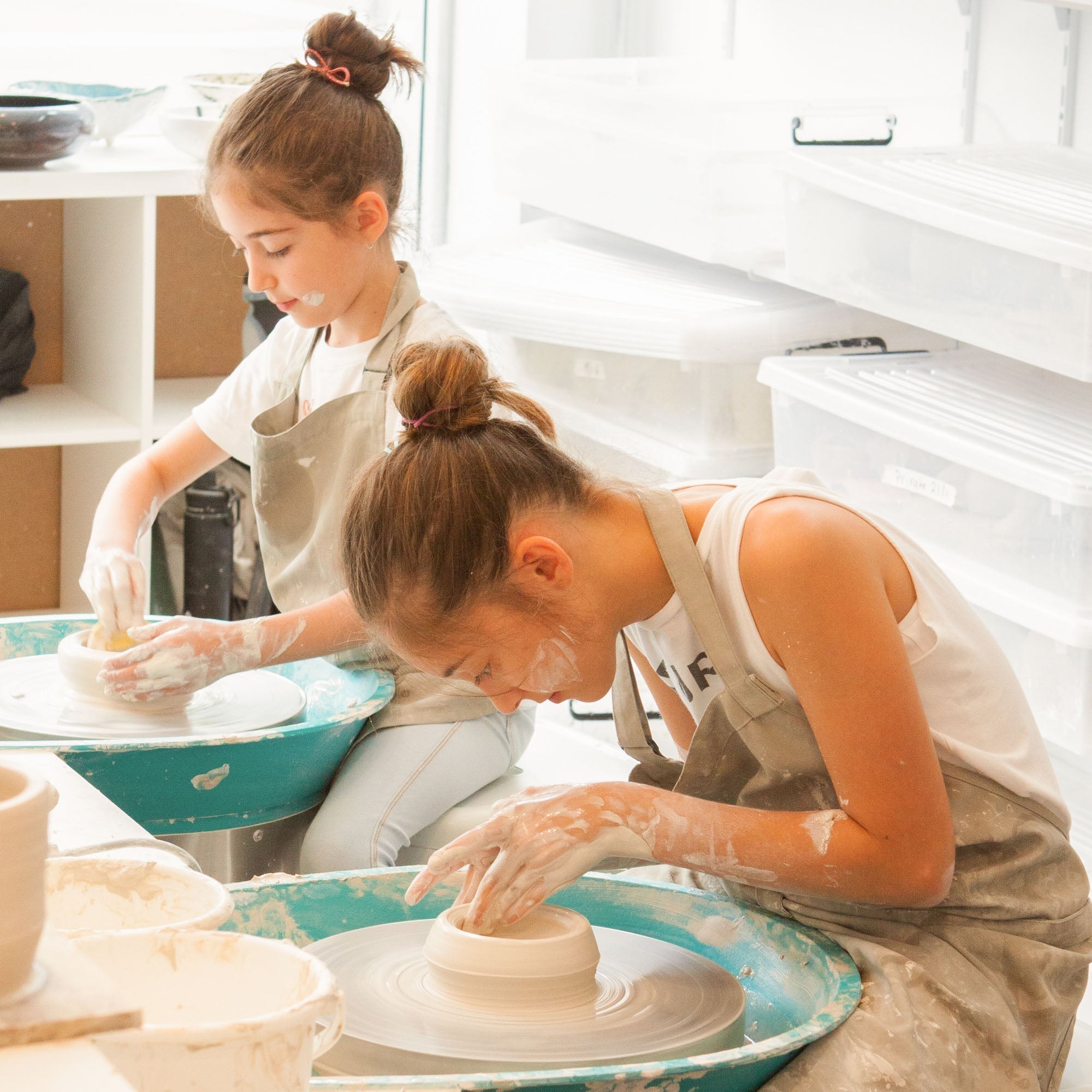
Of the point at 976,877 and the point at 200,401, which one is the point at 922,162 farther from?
the point at 200,401

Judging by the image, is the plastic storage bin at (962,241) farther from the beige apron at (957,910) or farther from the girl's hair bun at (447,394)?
the girl's hair bun at (447,394)

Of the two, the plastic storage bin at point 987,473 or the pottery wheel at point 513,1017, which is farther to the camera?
the plastic storage bin at point 987,473

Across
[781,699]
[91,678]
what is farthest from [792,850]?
[91,678]

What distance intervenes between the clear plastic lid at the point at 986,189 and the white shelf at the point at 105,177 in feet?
3.86

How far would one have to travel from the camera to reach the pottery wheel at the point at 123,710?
5.60ft

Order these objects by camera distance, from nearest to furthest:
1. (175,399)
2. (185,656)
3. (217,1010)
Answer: (217,1010) → (185,656) → (175,399)

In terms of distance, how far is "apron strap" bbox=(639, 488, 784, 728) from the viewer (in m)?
1.29

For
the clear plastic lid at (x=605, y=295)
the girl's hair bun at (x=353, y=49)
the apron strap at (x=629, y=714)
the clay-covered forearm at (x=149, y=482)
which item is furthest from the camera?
the clear plastic lid at (x=605, y=295)

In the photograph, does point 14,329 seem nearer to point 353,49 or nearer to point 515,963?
point 353,49

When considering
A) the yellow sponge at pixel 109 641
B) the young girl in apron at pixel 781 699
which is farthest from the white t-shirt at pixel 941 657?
the yellow sponge at pixel 109 641

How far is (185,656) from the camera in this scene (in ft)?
5.78

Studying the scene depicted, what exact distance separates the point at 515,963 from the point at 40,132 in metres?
2.06

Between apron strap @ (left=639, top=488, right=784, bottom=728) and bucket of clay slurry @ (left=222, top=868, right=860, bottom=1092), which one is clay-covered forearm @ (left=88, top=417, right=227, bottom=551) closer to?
bucket of clay slurry @ (left=222, top=868, right=860, bottom=1092)

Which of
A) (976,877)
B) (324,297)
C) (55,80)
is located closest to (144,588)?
(324,297)
